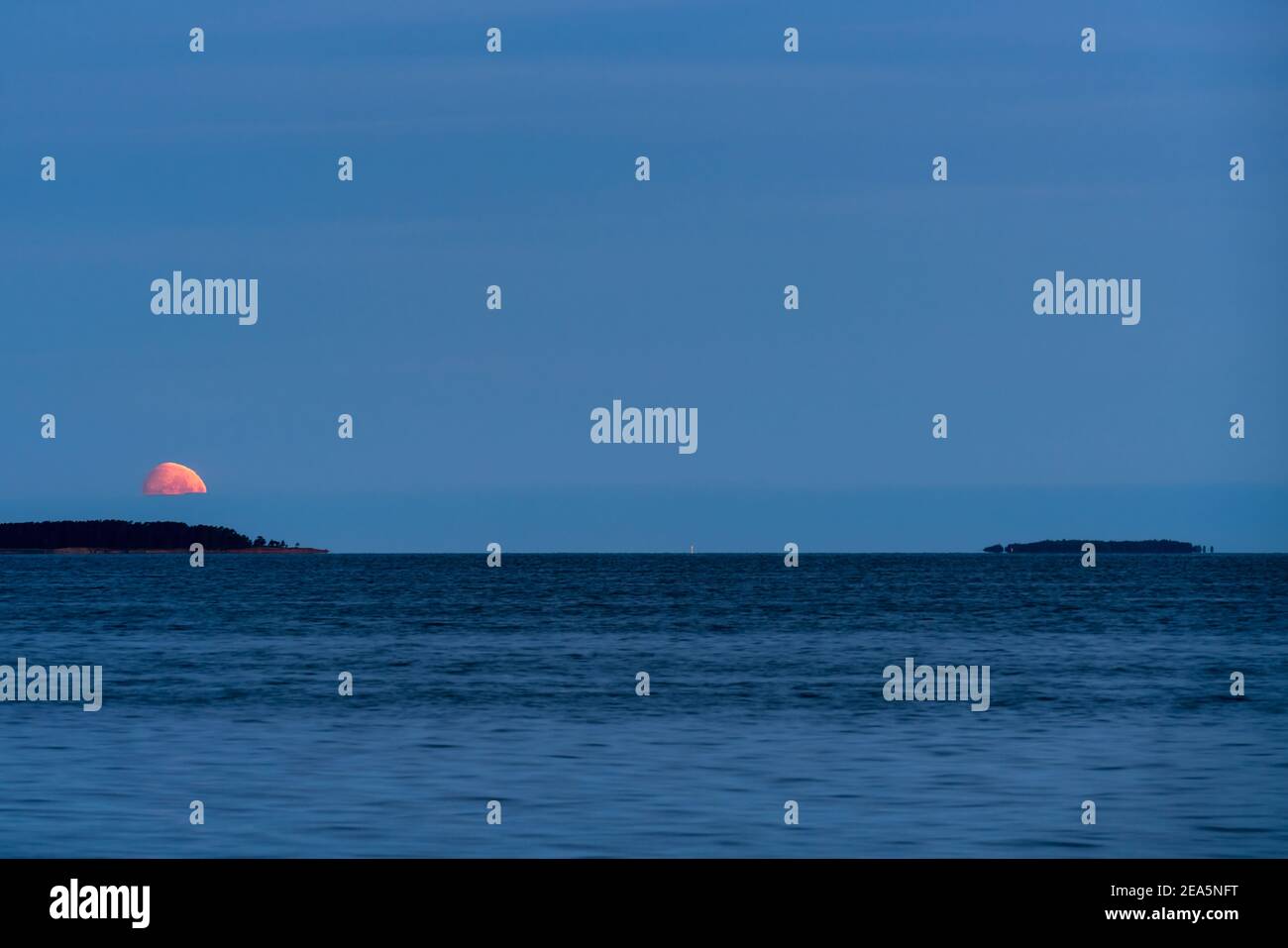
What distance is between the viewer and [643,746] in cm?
2991

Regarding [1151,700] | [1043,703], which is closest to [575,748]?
[1043,703]

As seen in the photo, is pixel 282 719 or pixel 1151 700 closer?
pixel 282 719

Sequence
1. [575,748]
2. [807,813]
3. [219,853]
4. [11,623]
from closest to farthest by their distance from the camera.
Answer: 1. [219,853]
2. [807,813]
3. [575,748]
4. [11,623]

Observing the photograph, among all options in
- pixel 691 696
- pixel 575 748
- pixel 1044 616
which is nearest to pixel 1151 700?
pixel 691 696

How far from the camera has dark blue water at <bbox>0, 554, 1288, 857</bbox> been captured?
68.1ft

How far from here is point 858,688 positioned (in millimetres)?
42594

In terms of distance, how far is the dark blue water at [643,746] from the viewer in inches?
817

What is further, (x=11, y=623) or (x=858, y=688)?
(x=11, y=623)

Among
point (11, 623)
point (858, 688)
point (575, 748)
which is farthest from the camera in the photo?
point (11, 623)

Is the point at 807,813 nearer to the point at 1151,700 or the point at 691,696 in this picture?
the point at 691,696

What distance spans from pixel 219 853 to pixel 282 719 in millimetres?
15719
